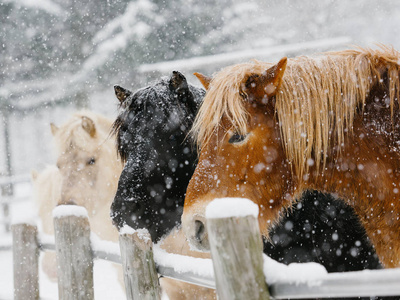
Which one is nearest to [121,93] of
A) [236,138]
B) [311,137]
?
[236,138]

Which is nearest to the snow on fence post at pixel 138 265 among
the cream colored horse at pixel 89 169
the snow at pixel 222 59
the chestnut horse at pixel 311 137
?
the chestnut horse at pixel 311 137

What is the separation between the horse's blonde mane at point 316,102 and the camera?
6.53 feet

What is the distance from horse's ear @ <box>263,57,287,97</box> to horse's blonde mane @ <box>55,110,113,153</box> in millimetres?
2096

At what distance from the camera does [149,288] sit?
2.15 metres

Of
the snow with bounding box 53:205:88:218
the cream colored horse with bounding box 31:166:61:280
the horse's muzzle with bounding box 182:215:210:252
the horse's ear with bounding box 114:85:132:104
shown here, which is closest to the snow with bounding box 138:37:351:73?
the cream colored horse with bounding box 31:166:61:280

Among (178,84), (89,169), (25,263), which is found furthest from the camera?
(89,169)

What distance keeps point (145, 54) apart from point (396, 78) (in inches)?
335

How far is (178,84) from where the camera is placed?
2.91 meters

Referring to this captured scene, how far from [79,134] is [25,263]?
1.26 m

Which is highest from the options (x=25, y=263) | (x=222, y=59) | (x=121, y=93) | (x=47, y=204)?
(x=222, y=59)

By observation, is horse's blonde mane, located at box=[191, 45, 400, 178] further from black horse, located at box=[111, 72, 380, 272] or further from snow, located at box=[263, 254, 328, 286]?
snow, located at box=[263, 254, 328, 286]

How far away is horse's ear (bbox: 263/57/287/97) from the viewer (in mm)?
1950

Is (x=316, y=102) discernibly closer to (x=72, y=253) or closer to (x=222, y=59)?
(x=72, y=253)

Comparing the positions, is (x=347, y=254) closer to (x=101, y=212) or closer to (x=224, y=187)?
(x=224, y=187)
